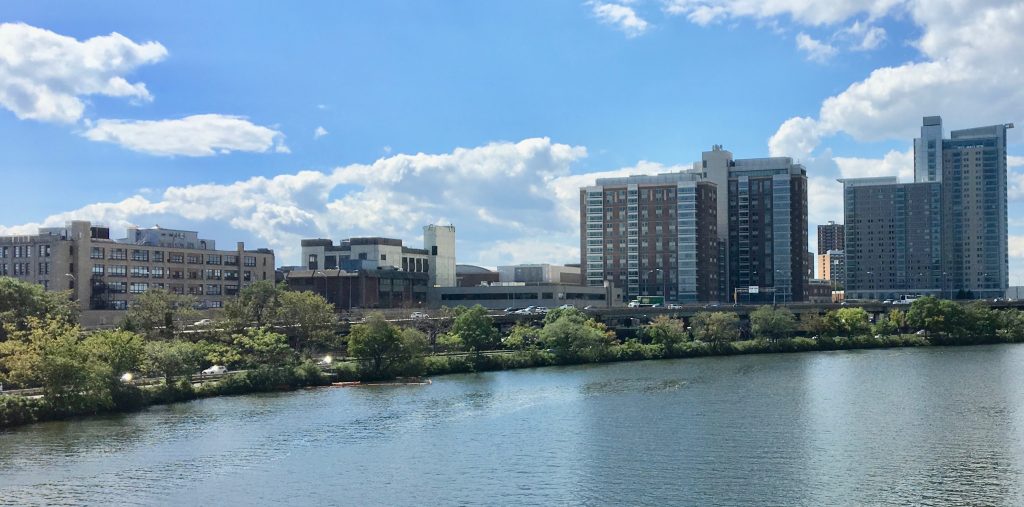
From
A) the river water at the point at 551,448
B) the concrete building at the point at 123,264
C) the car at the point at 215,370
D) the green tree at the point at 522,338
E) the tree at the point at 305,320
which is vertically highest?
the concrete building at the point at 123,264

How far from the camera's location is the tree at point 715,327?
155 metres

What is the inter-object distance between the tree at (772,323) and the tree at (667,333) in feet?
51.6

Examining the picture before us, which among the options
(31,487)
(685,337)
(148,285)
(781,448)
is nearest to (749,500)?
(781,448)

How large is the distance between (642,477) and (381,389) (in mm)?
51090

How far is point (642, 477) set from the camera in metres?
56.1

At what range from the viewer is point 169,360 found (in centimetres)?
9312

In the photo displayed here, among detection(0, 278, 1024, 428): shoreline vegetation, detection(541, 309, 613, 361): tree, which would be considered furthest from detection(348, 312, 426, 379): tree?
detection(541, 309, 613, 361): tree

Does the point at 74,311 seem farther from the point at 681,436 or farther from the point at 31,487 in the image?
the point at 681,436

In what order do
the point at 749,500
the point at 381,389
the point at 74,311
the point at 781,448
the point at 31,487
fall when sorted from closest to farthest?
the point at 749,500, the point at 31,487, the point at 781,448, the point at 381,389, the point at 74,311

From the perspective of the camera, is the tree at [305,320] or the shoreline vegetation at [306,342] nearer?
the shoreline vegetation at [306,342]

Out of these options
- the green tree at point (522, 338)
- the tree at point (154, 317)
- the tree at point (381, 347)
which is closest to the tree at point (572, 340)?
the green tree at point (522, 338)

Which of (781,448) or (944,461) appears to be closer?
(944,461)

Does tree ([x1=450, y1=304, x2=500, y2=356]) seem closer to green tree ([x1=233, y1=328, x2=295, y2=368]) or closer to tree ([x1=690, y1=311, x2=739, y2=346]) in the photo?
green tree ([x1=233, y1=328, x2=295, y2=368])

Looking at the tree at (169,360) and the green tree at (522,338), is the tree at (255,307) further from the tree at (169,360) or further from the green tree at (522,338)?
the green tree at (522,338)
